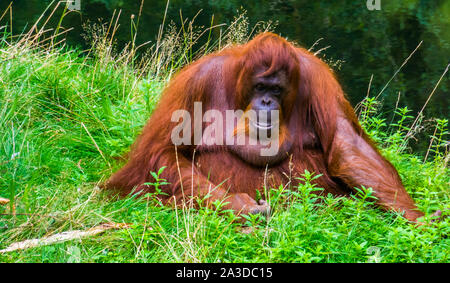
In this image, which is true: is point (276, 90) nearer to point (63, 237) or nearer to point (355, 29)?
point (63, 237)

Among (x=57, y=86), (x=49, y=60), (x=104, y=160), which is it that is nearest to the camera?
(x=104, y=160)

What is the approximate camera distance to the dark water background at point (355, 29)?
9328 millimetres

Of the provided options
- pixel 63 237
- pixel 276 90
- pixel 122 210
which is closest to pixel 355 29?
pixel 276 90

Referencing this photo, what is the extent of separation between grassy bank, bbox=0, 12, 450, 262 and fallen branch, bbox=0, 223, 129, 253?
0.10ft

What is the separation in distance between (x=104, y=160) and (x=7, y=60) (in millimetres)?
1007

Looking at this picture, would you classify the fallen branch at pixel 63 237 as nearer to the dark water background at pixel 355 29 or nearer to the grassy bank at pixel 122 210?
the grassy bank at pixel 122 210

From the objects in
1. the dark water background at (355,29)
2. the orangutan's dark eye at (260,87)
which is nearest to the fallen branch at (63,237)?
the orangutan's dark eye at (260,87)

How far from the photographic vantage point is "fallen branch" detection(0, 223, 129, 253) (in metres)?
3.03

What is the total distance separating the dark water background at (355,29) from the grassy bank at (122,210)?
437 centimetres

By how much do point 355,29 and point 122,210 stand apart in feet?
30.9

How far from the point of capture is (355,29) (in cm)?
1210
